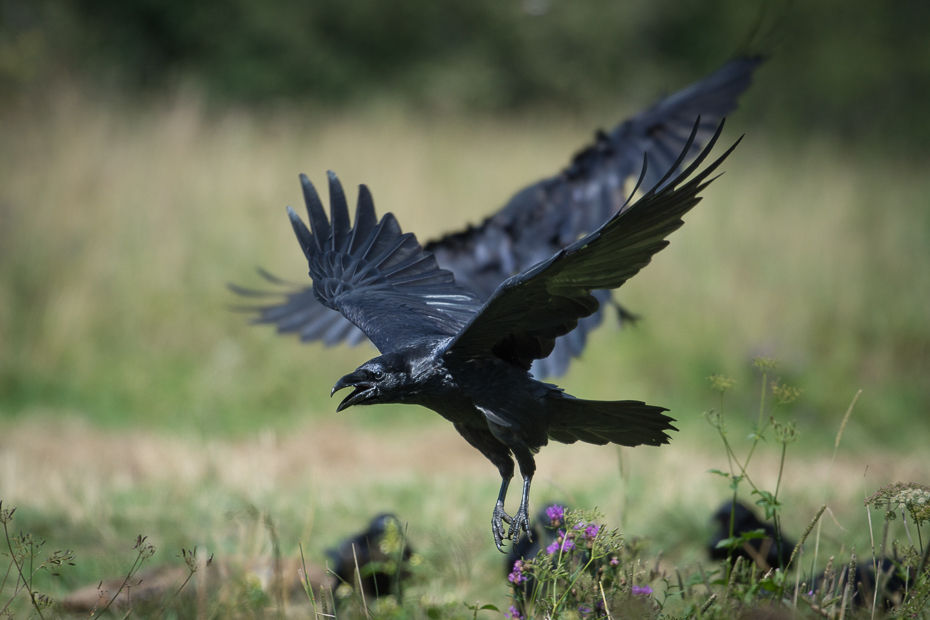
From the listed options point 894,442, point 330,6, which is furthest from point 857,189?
point 330,6

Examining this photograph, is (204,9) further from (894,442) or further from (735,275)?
(894,442)

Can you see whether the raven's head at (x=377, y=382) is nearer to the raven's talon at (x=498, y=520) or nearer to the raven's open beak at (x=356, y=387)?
the raven's open beak at (x=356, y=387)

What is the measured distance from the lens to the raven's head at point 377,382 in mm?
2086

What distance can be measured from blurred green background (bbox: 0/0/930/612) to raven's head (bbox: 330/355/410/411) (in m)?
1.00

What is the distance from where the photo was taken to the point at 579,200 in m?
4.20

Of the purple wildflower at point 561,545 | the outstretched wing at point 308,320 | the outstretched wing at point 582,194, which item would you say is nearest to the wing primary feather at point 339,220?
the outstretched wing at point 308,320

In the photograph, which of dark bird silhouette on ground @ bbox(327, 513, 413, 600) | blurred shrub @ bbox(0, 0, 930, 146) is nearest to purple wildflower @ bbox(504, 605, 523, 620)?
dark bird silhouette on ground @ bbox(327, 513, 413, 600)

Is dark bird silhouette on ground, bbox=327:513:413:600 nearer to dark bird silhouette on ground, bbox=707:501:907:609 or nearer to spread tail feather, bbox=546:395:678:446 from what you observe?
spread tail feather, bbox=546:395:678:446

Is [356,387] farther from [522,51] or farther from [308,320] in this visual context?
[522,51]

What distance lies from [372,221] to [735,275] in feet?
17.7

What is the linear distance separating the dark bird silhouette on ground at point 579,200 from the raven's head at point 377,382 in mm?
1842

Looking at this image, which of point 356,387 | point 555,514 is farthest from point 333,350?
point 555,514

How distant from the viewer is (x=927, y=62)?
14539 millimetres

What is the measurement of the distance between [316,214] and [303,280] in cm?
425
